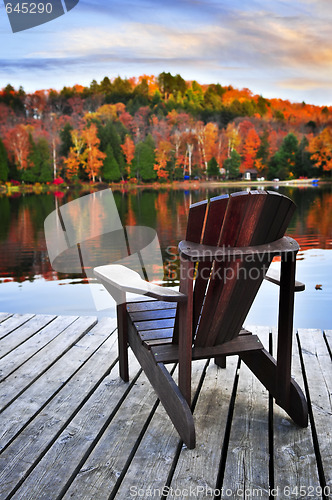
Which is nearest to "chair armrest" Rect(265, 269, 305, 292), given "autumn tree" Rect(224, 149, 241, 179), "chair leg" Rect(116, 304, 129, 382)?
"chair leg" Rect(116, 304, 129, 382)

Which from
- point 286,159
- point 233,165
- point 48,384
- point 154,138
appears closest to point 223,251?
point 48,384

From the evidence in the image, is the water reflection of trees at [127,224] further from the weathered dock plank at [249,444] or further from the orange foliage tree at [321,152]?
the orange foliage tree at [321,152]

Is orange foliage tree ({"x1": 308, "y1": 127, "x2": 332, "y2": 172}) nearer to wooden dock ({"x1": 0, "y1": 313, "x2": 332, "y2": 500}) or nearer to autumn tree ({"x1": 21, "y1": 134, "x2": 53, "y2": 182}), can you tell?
autumn tree ({"x1": 21, "y1": 134, "x2": 53, "y2": 182})

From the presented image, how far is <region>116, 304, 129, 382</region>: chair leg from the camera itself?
7.06ft

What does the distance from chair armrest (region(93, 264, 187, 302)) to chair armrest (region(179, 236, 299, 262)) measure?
0.46 ft

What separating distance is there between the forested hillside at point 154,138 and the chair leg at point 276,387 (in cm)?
2863

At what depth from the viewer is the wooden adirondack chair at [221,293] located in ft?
5.10

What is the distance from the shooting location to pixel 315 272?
7.14 m

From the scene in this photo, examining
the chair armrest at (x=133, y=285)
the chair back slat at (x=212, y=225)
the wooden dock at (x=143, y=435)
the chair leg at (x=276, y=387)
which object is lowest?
the wooden dock at (x=143, y=435)

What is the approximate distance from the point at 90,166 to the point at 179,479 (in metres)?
30.7

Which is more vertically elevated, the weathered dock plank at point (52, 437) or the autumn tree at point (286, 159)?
the weathered dock plank at point (52, 437)

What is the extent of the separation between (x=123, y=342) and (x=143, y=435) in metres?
0.50

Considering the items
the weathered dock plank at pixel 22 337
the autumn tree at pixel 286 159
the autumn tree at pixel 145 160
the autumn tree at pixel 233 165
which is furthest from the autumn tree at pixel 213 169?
the weathered dock plank at pixel 22 337

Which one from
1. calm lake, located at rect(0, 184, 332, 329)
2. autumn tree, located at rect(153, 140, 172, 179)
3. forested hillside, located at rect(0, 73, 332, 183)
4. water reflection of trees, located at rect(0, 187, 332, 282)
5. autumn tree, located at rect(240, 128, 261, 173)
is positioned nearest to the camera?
calm lake, located at rect(0, 184, 332, 329)
